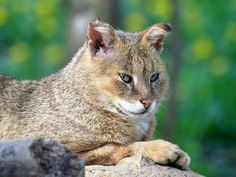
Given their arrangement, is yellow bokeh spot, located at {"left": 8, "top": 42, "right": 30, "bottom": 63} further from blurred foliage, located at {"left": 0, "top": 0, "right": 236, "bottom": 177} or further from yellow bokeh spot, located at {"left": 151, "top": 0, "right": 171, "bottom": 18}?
yellow bokeh spot, located at {"left": 151, "top": 0, "right": 171, "bottom": 18}

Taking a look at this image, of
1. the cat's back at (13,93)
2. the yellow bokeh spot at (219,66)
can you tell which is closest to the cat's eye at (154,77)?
the cat's back at (13,93)

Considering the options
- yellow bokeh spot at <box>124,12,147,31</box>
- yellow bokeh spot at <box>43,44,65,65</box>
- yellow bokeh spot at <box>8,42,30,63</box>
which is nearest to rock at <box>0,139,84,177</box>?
yellow bokeh spot at <box>43,44,65,65</box>

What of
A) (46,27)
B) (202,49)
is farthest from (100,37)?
(46,27)

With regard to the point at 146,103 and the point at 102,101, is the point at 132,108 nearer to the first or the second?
the point at 146,103

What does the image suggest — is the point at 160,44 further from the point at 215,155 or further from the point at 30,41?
the point at 30,41

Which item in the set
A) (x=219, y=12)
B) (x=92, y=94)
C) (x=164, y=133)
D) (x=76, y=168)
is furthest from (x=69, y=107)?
(x=219, y=12)
